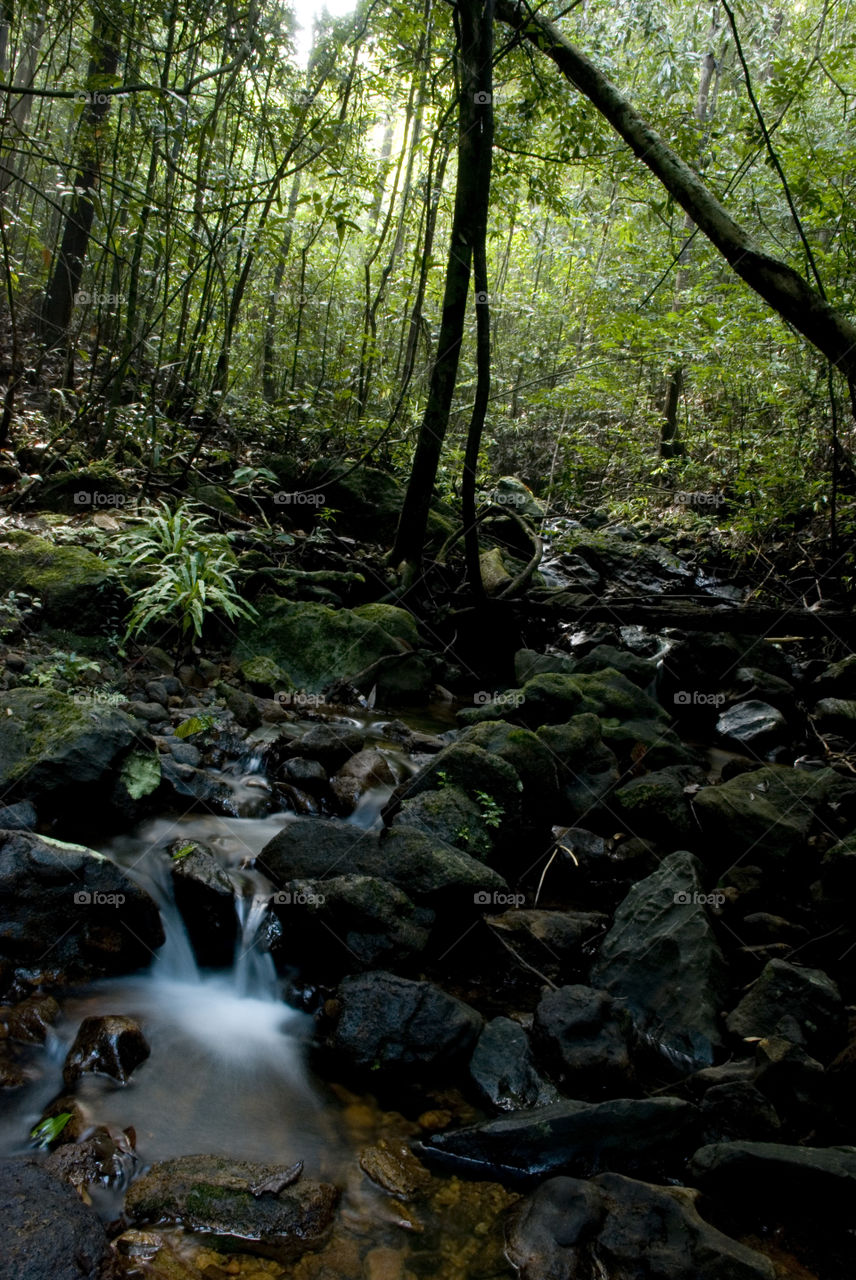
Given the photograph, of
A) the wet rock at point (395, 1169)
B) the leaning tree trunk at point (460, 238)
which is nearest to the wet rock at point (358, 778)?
the wet rock at point (395, 1169)

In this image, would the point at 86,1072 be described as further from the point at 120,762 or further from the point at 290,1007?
the point at 120,762

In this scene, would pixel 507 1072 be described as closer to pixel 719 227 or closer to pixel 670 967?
pixel 670 967

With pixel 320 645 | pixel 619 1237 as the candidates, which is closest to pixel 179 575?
pixel 320 645

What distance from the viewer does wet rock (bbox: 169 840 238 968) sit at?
366 centimetres

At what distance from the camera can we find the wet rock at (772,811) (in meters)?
4.68

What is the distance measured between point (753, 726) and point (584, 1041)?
497cm

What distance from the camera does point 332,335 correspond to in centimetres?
1293

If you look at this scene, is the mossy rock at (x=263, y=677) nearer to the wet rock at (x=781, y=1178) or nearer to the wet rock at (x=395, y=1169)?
the wet rock at (x=395, y=1169)

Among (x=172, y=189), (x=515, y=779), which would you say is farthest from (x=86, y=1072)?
(x=172, y=189)

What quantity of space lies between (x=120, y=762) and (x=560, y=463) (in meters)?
15.3

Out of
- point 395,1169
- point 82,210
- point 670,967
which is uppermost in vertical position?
point 82,210

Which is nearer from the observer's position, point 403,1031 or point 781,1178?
point 781,1178

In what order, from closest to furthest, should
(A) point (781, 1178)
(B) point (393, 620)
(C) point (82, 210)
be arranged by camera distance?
(A) point (781, 1178) → (B) point (393, 620) → (C) point (82, 210)

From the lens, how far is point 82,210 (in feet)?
36.3
